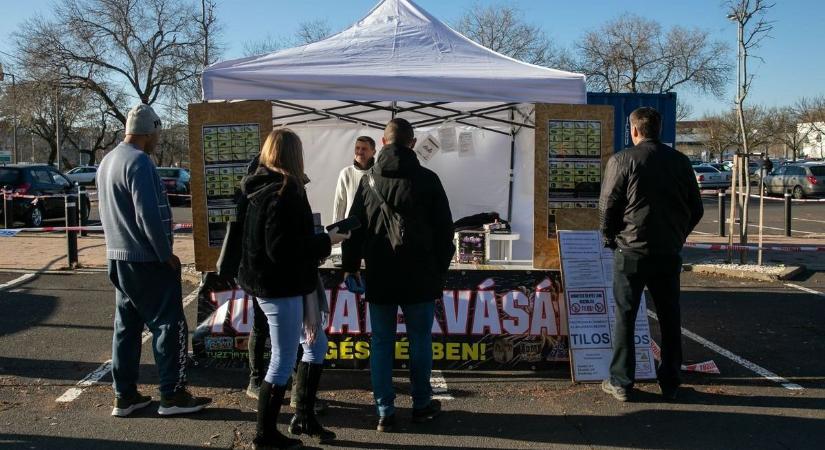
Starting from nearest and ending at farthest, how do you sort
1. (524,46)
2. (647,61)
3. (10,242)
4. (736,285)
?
(736,285) < (10,242) < (524,46) < (647,61)

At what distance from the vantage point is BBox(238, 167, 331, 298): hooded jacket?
12.5 ft

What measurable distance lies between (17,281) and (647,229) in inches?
336

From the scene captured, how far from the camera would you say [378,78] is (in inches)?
231

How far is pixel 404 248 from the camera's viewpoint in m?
4.22

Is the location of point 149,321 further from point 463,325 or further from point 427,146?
point 427,146

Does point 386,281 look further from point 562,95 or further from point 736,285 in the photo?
point 736,285

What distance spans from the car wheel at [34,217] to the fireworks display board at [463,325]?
44.8ft

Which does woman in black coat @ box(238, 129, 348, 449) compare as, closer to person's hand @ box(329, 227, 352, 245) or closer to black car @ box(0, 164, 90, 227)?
person's hand @ box(329, 227, 352, 245)

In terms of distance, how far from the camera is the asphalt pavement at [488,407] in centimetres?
431

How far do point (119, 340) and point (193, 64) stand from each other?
35865 millimetres

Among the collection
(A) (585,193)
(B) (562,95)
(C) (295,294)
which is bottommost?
(C) (295,294)

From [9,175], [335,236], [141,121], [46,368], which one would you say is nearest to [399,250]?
[335,236]

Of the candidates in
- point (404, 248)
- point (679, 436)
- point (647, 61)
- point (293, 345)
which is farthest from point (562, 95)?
point (647, 61)

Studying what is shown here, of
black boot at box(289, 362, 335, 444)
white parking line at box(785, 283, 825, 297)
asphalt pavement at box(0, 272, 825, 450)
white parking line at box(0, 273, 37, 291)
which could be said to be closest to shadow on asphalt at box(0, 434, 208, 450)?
asphalt pavement at box(0, 272, 825, 450)
